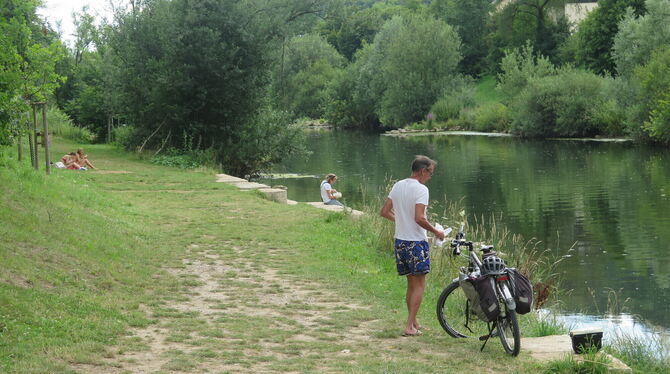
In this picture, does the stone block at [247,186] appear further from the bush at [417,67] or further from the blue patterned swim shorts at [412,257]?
the bush at [417,67]

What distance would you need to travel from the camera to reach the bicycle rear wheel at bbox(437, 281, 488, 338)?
774 centimetres

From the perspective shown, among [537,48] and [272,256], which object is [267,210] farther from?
[537,48]

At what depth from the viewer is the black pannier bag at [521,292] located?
6910 millimetres

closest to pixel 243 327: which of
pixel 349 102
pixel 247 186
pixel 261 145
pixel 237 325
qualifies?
pixel 237 325

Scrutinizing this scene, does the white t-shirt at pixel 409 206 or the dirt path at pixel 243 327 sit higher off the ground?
the white t-shirt at pixel 409 206

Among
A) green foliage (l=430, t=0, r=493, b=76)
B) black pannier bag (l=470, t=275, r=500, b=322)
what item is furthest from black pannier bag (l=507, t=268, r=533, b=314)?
green foliage (l=430, t=0, r=493, b=76)

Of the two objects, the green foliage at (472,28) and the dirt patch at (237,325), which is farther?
the green foliage at (472,28)

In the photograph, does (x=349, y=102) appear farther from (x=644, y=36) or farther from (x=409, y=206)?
(x=409, y=206)

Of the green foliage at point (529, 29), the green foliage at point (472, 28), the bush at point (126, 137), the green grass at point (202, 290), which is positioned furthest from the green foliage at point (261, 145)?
the green foliage at point (472, 28)

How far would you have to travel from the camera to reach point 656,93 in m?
43.8

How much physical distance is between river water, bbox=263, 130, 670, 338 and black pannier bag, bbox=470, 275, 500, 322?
5099 mm

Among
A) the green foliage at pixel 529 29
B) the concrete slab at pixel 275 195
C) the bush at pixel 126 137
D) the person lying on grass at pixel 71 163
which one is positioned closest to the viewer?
the concrete slab at pixel 275 195

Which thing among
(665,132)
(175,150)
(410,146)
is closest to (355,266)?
(175,150)

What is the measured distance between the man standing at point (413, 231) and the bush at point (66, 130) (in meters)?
33.5
